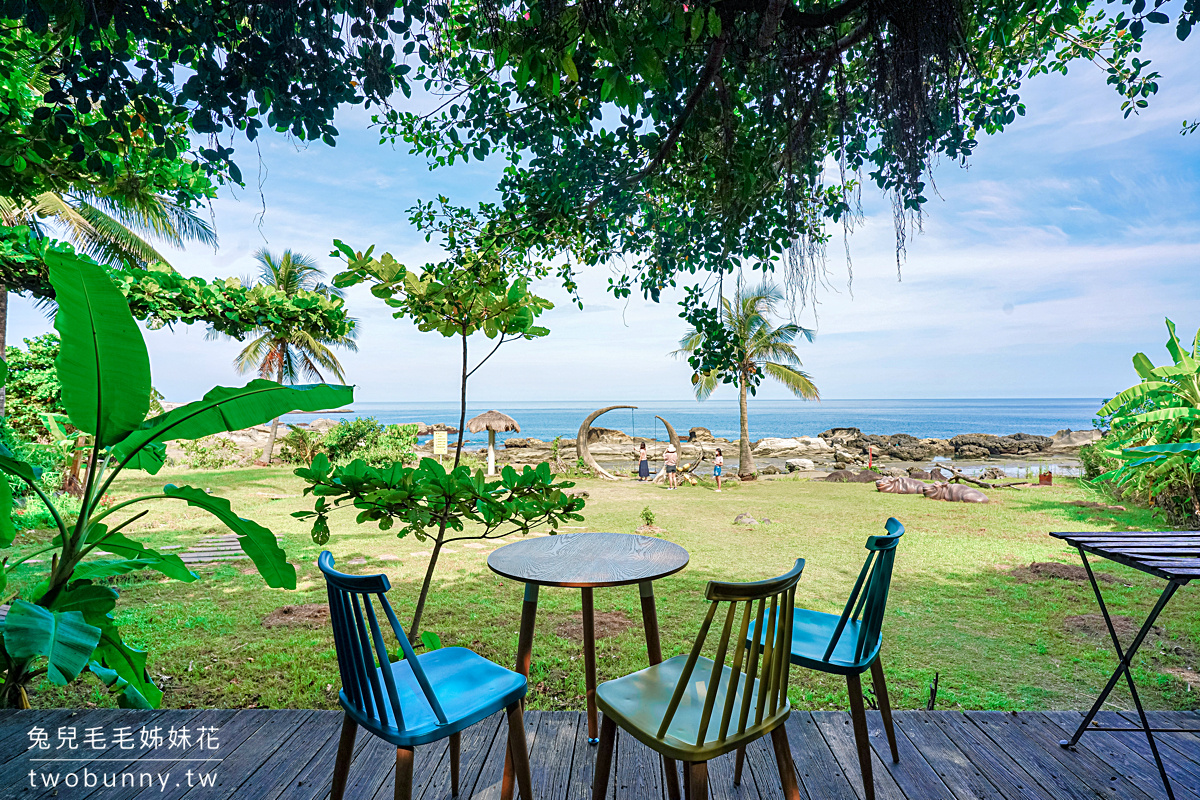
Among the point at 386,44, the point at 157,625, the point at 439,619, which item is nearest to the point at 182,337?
the point at 157,625

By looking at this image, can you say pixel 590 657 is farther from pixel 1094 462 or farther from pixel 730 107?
pixel 1094 462

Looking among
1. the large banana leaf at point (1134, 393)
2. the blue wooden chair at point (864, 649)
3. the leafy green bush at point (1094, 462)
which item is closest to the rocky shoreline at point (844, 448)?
the leafy green bush at point (1094, 462)

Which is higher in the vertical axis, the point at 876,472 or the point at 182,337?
the point at 182,337

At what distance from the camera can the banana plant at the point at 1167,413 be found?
460cm

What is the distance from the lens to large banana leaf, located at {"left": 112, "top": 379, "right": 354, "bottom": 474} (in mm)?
1911

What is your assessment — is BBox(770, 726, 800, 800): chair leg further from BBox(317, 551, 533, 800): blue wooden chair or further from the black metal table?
the black metal table

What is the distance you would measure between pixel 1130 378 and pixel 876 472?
6435 millimetres

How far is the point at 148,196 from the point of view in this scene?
2.69 metres

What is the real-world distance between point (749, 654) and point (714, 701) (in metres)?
0.15

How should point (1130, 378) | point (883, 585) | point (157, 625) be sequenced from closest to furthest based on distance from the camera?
point (883, 585) → point (157, 625) → point (1130, 378)

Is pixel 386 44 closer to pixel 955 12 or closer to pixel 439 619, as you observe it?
pixel 955 12

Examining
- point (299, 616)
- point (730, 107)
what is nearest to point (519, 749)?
point (730, 107)

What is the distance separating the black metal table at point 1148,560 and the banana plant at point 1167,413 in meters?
3.10

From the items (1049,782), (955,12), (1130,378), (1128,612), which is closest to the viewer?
(1049,782)
